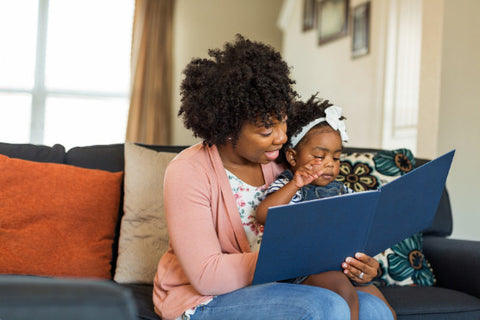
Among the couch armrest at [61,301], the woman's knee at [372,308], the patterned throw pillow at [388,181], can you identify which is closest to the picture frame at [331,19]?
the patterned throw pillow at [388,181]

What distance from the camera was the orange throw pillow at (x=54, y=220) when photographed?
1676mm

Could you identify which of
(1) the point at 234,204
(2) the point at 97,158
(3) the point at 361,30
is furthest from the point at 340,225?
(3) the point at 361,30

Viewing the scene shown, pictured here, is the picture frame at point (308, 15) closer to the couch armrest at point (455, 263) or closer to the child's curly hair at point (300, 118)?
the couch armrest at point (455, 263)

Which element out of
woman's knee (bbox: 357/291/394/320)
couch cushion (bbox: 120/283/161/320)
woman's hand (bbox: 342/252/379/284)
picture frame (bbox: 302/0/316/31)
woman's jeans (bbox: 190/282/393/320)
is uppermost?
picture frame (bbox: 302/0/316/31)

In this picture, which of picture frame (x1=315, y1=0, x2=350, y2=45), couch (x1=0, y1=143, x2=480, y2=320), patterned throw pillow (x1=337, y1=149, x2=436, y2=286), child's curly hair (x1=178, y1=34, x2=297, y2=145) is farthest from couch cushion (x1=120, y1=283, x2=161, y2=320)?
picture frame (x1=315, y1=0, x2=350, y2=45)

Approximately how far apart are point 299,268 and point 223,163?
0.38 metres

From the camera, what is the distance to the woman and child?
1.21 m

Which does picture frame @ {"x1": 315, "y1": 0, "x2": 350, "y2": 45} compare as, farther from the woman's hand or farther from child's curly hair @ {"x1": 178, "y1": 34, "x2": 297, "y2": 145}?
the woman's hand

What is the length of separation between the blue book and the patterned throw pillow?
465 mm

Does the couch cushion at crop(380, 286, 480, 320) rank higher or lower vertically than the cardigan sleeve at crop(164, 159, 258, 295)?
lower

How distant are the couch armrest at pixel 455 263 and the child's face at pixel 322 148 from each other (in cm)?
64

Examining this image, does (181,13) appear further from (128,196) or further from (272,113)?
(272,113)

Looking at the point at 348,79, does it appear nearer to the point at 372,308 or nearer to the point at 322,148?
the point at 322,148

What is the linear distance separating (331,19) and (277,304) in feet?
11.6
